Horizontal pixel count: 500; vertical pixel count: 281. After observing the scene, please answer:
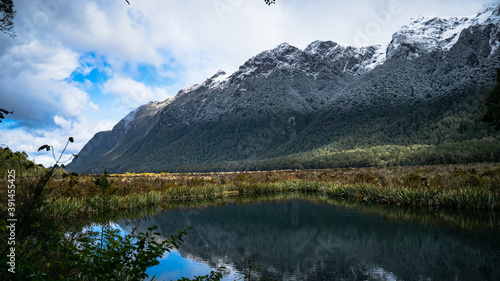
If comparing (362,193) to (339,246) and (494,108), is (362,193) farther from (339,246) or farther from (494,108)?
(339,246)

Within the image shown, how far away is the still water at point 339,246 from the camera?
8.45 m

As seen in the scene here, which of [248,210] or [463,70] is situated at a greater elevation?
[463,70]

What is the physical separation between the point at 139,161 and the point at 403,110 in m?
133

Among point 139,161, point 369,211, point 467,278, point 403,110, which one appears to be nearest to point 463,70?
point 403,110

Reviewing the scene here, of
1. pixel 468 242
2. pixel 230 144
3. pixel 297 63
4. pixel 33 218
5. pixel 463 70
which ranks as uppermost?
pixel 297 63

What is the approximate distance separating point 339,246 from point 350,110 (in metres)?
125

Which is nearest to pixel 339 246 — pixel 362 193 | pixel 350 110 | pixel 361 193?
pixel 362 193

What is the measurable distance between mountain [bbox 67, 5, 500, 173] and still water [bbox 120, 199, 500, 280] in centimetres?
5748

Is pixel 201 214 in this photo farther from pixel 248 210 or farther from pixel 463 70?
pixel 463 70

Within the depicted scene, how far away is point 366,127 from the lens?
375ft

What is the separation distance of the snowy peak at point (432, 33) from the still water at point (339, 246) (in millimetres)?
138577

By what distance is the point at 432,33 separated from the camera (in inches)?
5871

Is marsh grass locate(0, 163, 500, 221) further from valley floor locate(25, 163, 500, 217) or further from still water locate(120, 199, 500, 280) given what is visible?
still water locate(120, 199, 500, 280)

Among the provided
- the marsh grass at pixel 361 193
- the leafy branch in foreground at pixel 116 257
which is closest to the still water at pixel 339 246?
the marsh grass at pixel 361 193
